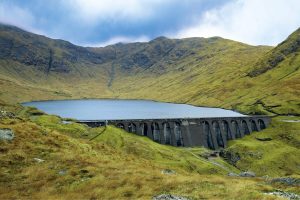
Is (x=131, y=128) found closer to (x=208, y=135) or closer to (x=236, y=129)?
(x=208, y=135)

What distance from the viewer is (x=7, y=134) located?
148 feet

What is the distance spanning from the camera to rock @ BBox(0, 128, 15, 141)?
145 feet

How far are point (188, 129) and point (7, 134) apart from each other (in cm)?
10800

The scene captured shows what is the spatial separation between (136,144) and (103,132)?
10.2 metres

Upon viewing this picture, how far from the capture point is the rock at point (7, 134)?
1745 inches

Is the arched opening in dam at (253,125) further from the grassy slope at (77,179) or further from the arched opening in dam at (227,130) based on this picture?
the grassy slope at (77,179)

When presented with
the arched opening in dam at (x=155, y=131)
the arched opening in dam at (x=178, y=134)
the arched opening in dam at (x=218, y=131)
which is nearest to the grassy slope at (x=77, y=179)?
the arched opening in dam at (x=155, y=131)

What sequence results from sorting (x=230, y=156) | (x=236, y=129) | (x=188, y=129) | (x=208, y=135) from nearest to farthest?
1. (x=230, y=156)
2. (x=188, y=129)
3. (x=208, y=135)
4. (x=236, y=129)

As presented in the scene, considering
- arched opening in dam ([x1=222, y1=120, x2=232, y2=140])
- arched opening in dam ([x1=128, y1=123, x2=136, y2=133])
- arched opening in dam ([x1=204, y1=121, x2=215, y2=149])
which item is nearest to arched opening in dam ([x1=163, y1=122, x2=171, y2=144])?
arched opening in dam ([x1=128, y1=123, x2=136, y2=133])

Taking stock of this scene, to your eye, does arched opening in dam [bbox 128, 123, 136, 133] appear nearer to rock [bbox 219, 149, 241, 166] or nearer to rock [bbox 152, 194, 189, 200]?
rock [bbox 219, 149, 241, 166]

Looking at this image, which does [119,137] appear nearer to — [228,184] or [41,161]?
[41,161]

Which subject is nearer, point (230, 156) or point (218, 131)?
point (230, 156)

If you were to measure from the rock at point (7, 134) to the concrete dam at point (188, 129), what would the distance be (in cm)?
8247

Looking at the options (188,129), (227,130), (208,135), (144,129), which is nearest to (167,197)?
(144,129)
